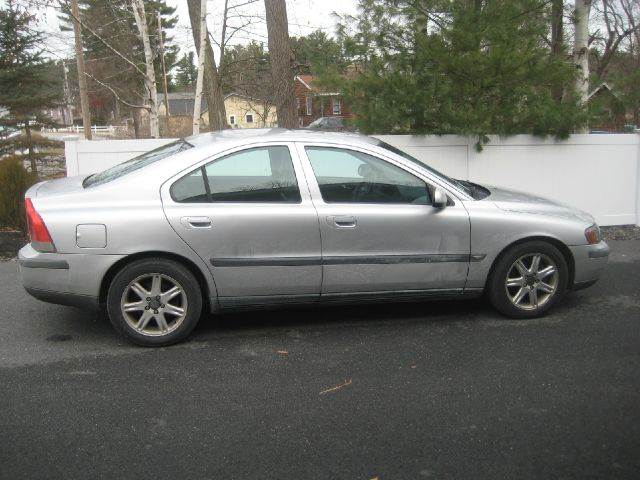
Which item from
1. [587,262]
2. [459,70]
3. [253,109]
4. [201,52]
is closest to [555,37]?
[459,70]

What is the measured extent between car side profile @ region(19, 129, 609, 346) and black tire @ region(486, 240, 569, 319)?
11 millimetres

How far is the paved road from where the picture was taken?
10.3 feet

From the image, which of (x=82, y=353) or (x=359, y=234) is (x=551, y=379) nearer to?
(x=359, y=234)

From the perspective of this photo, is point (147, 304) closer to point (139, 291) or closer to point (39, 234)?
point (139, 291)

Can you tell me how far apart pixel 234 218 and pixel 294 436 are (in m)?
1.78

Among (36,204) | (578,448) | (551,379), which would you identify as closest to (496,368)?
(551,379)

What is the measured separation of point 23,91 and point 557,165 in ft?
77.2

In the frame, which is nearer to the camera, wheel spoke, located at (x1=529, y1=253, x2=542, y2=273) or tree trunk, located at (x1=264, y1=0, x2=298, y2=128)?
wheel spoke, located at (x1=529, y1=253, x2=542, y2=273)

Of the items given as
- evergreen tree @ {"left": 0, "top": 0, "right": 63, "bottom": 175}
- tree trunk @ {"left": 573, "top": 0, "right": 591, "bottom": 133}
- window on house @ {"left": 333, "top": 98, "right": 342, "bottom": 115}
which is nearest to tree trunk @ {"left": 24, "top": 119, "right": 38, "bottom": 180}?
evergreen tree @ {"left": 0, "top": 0, "right": 63, "bottom": 175}

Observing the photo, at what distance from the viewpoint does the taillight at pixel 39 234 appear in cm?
443

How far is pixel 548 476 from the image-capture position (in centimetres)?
299

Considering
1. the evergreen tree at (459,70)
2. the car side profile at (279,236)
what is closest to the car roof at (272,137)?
the car side profile at (279,236)

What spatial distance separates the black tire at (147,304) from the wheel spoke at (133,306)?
28mm

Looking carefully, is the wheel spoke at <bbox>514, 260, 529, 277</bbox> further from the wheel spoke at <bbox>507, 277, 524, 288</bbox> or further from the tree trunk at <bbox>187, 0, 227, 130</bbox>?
the tree trunk at <bbox>187, 0, 227, 130</bbox>
